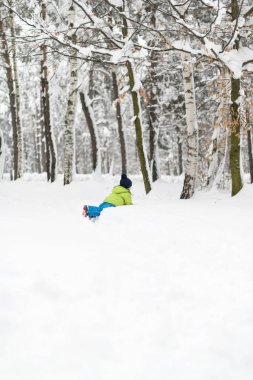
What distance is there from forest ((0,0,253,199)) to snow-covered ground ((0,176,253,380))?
375 centimetres

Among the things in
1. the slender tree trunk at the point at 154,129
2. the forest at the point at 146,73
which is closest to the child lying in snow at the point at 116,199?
the forest at the point at 146,73

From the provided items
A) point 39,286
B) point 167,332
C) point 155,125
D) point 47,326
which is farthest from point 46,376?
point 155,125

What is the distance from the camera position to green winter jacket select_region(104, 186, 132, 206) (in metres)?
8.65

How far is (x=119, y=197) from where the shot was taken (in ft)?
28.7

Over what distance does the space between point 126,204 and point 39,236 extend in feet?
9.33

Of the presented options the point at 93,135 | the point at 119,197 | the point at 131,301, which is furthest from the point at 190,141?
the point at 93,135

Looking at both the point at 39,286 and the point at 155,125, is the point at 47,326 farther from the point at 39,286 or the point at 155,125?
the point at 155,125

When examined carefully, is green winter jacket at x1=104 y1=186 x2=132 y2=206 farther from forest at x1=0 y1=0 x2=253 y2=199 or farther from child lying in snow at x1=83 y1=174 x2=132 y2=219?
forest at x1=0 y1=0 x2=253 y2=199

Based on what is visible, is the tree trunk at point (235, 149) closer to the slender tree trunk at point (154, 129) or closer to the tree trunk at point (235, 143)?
the tree trunk at point (235, 143)

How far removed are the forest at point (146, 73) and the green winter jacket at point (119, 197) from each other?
2521 millimetres

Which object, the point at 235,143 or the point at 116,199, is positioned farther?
the point at 235,143

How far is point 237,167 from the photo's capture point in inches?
381

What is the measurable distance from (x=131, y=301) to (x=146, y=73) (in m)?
15.9

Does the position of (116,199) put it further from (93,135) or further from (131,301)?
(93,135)
